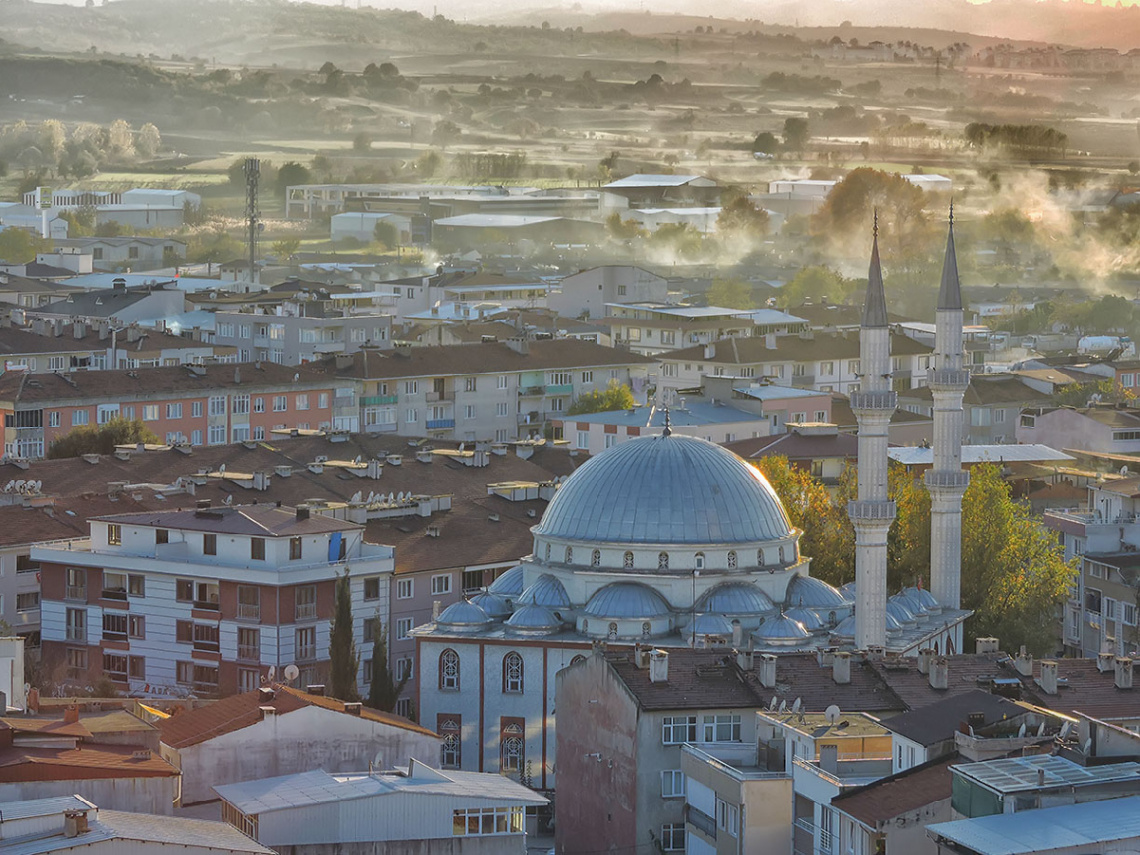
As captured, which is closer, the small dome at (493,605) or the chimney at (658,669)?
the chimney at (658,669)

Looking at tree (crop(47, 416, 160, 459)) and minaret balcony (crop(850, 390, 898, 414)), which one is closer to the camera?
minaret balcony (crop(850, 390, 898, 414))

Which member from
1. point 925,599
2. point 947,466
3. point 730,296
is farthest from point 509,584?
point 730,296

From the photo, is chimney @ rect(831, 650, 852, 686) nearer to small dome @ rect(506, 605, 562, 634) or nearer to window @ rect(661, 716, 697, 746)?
window @ rect(661, 716, 697, 746)

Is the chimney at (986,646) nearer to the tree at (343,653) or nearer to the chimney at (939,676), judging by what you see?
the chimney at (939,676)

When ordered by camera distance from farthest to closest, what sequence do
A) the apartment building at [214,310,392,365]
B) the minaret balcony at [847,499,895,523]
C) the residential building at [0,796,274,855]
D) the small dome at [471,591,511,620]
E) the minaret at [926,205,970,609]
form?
1. the apartment building at [214,310,392,365]
2. the minaret at [926,205,970,609]
3. the minaret balcony at [847,499,895,523]
4. the small dome at [471,591,511,620]
5. the residential building at [0,796,274,855]

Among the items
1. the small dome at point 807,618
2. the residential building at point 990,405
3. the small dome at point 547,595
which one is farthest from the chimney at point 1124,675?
the residential building at point 990,405

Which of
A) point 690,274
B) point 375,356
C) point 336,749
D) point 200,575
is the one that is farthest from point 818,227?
point 336,749

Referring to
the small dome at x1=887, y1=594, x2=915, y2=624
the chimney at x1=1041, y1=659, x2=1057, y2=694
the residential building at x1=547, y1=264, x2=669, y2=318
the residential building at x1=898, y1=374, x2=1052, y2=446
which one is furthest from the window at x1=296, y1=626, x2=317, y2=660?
the residential building at x1=547, y1=264, x2=669, y2=318
